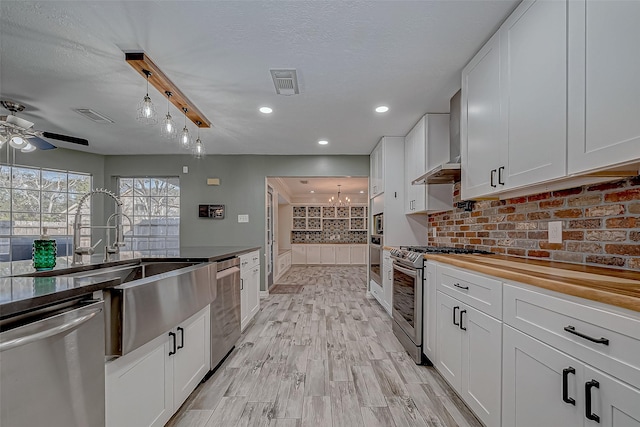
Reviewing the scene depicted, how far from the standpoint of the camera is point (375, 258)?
14.8 feet

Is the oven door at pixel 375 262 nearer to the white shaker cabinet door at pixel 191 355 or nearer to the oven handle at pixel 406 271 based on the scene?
the oven handle at pixel 406 271

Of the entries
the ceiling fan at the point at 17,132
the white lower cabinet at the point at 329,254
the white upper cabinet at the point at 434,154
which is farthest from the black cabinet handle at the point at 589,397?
the white lower cabinet at the point at 329,254

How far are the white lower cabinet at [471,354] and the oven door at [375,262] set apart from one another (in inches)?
83.1

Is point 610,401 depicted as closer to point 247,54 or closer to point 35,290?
point 35,290

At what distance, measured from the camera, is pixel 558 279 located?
1090mm

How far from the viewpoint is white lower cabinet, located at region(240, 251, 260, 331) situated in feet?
9.92

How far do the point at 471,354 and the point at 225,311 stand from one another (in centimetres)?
183

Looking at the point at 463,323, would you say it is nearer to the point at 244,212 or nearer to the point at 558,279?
the point at 558,279

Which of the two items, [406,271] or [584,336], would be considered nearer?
[584,336]

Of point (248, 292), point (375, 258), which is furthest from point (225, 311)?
point (375, 258)

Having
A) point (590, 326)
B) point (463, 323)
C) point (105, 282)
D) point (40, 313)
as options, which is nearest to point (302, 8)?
point (105, 282)

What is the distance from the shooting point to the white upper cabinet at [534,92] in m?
1.36

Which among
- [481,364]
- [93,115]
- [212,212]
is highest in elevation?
[93,115]

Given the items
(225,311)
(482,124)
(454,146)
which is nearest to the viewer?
(482,124)
